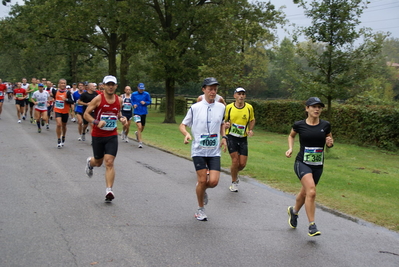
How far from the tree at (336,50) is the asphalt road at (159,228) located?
25.3ft

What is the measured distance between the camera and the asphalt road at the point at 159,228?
16.6ft

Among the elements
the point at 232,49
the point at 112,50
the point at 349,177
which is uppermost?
the point at 112,50

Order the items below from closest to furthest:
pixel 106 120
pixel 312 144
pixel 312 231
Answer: pixel 312 231, pixel 312 144, pixel 106 120

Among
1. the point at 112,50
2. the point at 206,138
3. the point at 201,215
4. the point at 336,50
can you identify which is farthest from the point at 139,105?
the point at 112,50

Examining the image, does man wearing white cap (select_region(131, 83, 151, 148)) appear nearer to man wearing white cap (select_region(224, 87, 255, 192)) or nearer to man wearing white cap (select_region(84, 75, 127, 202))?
man wearing white cap (select_region(224, 87, 255, 192))

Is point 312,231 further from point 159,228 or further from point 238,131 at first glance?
point 238,131

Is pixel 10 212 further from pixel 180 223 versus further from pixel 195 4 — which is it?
pixel 195 4

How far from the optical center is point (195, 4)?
29.2 metres

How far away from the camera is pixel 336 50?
16.1 m

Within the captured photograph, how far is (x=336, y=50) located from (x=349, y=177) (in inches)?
232

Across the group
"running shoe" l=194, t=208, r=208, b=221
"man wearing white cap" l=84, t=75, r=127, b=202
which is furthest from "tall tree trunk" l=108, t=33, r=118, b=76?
"running shoe" l=194, t=208, r=208, b=221

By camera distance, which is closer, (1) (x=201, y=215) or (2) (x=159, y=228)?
(2) (x=159, y=228)

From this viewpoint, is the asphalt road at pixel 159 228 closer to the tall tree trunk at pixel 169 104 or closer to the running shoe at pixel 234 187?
the running shoe at pixel 234 187

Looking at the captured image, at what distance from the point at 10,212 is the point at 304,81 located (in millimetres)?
12436
